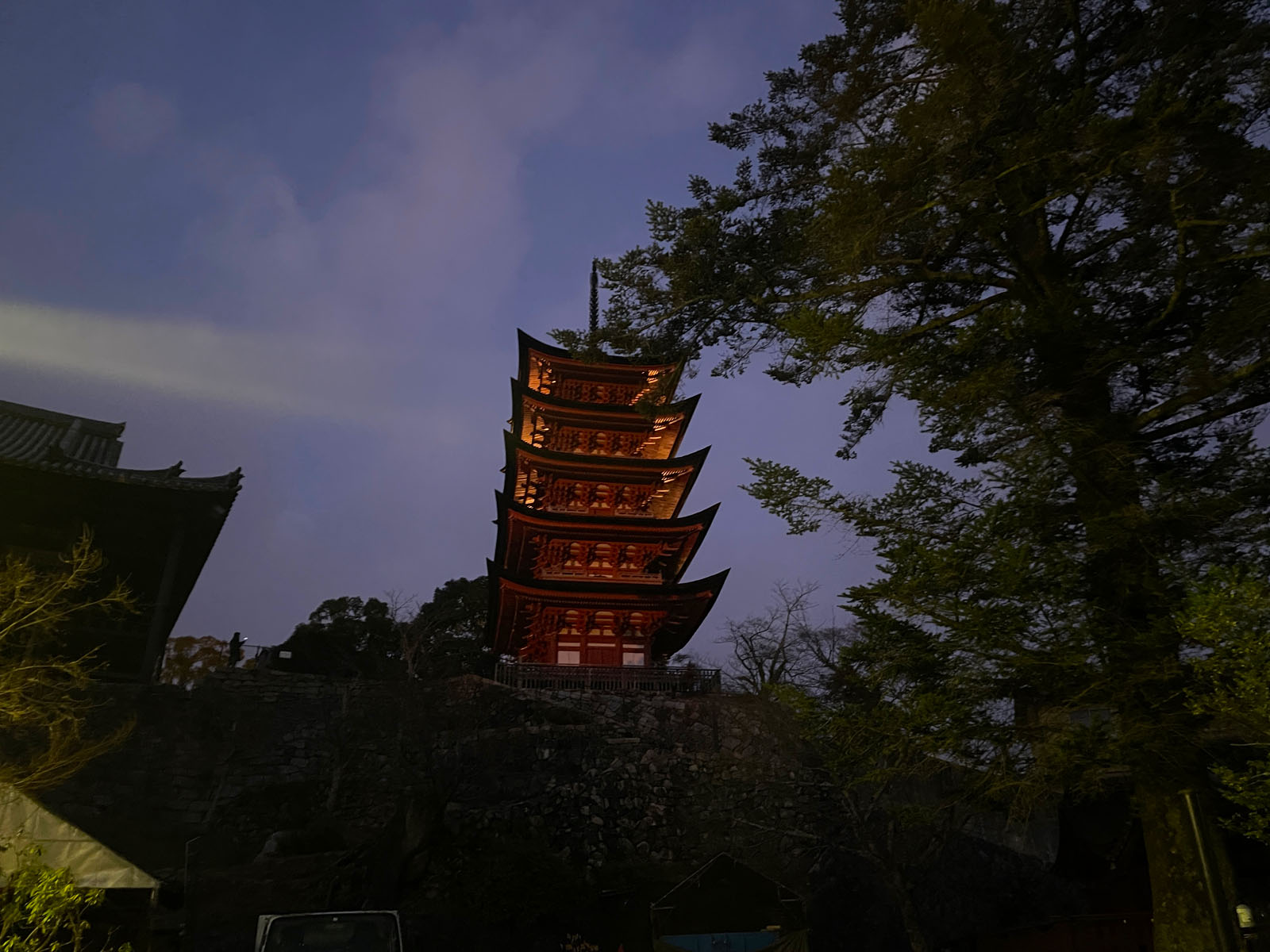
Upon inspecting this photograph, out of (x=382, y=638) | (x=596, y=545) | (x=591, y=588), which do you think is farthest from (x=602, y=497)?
(x=382, y=638)

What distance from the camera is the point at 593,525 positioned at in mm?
25953

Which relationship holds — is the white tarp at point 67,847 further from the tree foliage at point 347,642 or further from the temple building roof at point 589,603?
the tree foliage at point 347,642

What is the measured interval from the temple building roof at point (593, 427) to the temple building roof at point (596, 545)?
10.6ft

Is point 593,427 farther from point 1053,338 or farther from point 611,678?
point 1053,338

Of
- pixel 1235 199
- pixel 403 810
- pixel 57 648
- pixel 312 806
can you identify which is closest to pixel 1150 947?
pixel 1235 199

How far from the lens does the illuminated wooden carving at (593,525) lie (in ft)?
84.3

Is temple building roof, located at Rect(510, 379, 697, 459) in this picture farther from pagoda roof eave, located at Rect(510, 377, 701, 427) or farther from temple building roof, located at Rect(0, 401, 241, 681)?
temple building roof, located at Rect(0, 401, 241, 681)

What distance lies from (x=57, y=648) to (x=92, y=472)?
4235 millimetres

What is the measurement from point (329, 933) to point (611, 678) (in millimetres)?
15893

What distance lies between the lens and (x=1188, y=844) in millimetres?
5414

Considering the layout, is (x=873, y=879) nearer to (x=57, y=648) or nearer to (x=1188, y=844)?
(x=1188, y=844)

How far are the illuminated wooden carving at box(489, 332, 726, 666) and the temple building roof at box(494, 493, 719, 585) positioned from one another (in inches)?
1.5

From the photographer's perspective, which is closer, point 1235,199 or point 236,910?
point 1235,199

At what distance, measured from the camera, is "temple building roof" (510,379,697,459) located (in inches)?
1098
